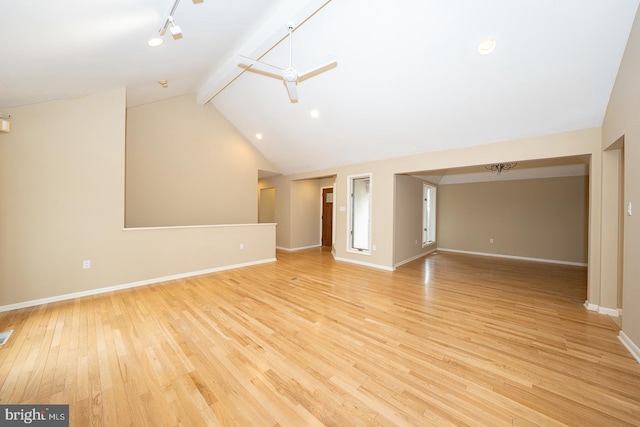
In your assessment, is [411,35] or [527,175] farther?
[527,175]

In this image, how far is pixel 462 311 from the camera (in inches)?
123

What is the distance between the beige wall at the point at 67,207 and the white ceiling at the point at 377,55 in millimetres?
394

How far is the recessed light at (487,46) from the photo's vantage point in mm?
2621

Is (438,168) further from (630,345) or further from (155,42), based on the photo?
(155,42)

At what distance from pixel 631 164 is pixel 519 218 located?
5068 millimetres

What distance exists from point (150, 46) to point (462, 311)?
5.11 metres

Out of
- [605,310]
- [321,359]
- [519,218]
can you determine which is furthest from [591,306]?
[519,218]

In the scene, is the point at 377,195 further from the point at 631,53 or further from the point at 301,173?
the point at 631,53

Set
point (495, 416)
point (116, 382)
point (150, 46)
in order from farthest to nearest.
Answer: point (150, 46), point (116, 382), point (495, 416)

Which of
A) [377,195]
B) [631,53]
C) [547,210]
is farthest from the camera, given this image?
[547,210]

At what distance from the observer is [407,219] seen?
590 cm

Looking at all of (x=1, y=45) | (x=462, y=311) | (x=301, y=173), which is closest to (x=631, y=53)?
(x=462, y=311)

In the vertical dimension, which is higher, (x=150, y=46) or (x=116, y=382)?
(x=150, y=46)

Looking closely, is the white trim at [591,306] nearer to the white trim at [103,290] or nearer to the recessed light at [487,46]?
the recessed light at [487,46]
